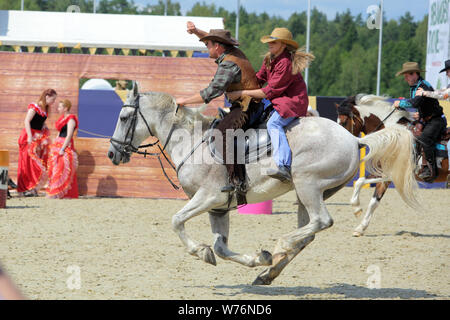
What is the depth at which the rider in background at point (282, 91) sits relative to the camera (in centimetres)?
611

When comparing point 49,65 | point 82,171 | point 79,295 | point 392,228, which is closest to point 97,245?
point 79,295

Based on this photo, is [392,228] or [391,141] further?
[392,228]

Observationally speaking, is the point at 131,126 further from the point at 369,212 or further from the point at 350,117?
the point at 350,117

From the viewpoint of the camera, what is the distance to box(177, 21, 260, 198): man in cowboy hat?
6.15m

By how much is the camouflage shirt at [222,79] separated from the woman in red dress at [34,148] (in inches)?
316

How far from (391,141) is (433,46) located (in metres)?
16.9

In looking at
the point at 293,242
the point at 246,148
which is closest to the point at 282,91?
the point at 246,148

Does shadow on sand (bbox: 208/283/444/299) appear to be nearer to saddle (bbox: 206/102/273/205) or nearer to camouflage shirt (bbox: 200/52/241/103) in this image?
saddle (bbox: 206/102/273/205)

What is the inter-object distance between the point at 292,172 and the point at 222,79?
105 cm

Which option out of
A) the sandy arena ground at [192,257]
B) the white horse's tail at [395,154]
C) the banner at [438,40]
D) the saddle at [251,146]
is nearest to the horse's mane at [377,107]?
the sandy arena ground at [192,257]

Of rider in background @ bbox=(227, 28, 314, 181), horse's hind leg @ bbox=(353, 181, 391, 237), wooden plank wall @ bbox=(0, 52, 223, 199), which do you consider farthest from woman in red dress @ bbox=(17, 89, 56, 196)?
rider in background @ bbox=(227, 28, 314, 181)

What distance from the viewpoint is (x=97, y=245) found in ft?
28.3

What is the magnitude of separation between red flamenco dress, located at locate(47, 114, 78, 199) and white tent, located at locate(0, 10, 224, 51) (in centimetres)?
1533
